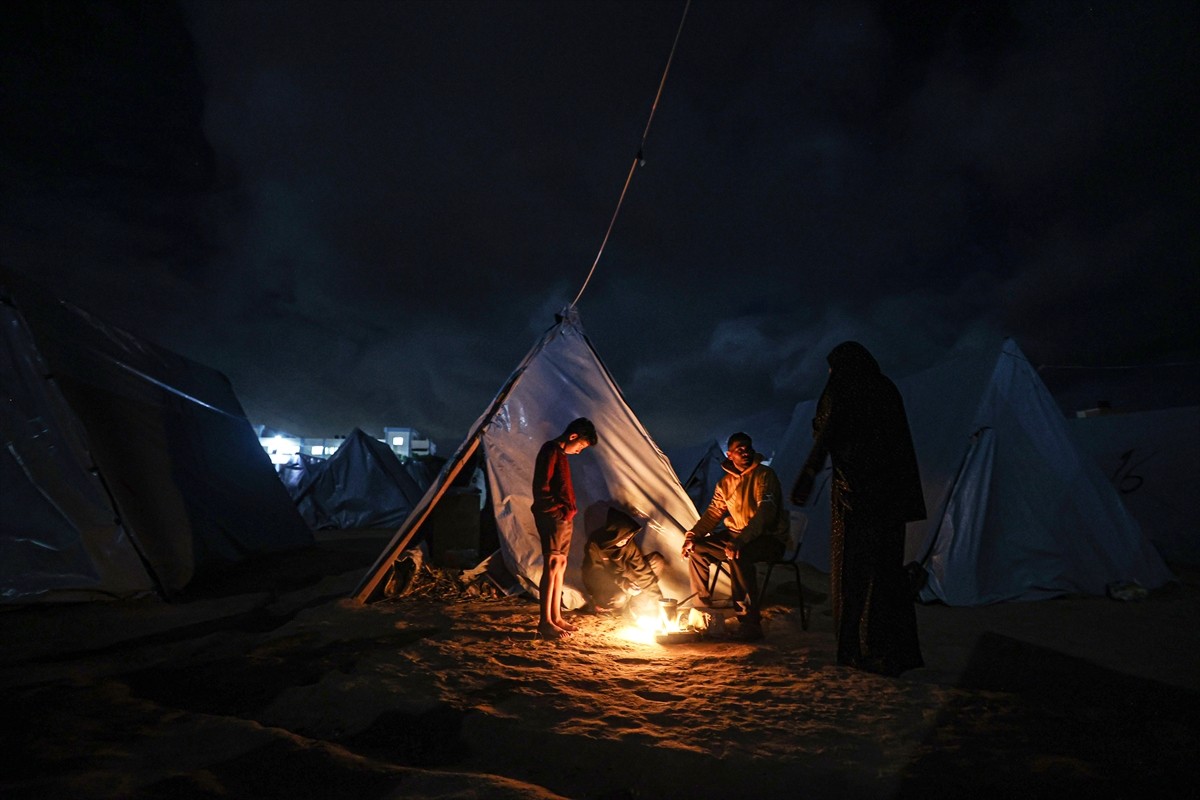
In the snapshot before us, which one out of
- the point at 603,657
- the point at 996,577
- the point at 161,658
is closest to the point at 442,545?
the point at 161,658

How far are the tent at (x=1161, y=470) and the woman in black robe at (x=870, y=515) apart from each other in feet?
22.5

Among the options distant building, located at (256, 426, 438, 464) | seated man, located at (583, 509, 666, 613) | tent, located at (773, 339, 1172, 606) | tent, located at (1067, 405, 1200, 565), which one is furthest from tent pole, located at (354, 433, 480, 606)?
distant building, located at (256, 426, 438, 464)

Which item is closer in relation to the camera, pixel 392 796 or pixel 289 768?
pixel 392 796

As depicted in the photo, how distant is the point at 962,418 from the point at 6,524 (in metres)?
9.89

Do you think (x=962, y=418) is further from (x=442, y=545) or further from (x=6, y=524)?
(x=6, y=524)

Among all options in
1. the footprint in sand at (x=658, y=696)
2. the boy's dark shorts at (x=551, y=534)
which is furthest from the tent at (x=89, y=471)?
the footprint in sand at (x=658, y=696)

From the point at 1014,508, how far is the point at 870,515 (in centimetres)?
372

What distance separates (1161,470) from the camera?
8.09 m

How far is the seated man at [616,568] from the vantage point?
4793 millimetres

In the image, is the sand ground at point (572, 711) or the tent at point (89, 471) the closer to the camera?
the sand ground at point (572, 711)

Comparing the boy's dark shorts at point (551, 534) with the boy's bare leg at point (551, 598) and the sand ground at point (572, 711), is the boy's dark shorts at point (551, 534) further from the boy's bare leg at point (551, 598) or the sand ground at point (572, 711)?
the sand ground at point (572, 711)

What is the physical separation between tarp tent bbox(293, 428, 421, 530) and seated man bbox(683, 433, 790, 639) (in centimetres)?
1044

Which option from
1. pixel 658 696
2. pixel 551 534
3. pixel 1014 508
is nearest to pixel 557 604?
pixel 551 534

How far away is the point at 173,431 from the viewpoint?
6141 millimetres
